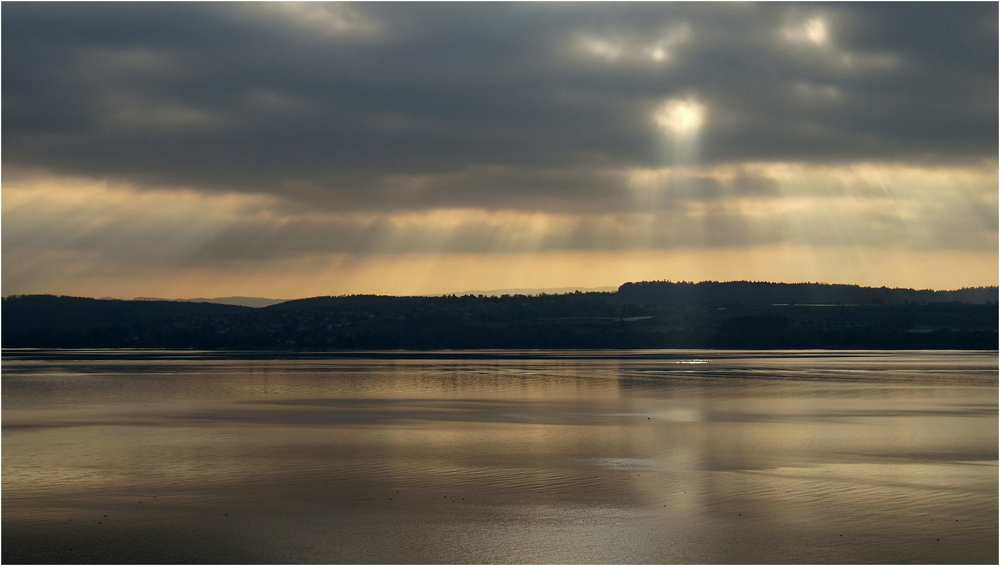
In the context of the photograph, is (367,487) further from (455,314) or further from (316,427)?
(455,314)

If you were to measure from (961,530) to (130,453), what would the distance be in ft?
51.2

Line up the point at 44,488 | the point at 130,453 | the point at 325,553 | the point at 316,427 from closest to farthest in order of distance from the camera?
the point at 325,553
the point at 44,488
the point at 130,453
the point at 316,427

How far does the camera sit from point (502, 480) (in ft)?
56.0

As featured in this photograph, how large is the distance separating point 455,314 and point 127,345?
46.5 m

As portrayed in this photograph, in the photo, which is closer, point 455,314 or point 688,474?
point 688,474

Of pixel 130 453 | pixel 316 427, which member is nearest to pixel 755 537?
pixel 130 453

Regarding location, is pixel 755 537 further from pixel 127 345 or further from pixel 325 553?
pixel 127 345

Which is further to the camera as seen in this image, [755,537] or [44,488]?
[44,488]

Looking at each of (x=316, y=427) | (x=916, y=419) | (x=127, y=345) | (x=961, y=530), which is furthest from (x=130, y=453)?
(x=127, y=345)

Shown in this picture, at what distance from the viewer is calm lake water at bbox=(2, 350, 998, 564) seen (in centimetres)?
1234

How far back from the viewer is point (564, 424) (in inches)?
1032

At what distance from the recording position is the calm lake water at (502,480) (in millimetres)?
12344

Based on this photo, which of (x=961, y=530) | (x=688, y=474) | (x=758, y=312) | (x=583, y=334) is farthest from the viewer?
(x=758, y=312)

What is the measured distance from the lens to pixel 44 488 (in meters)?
16.3
